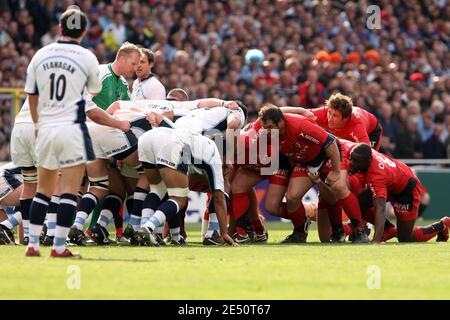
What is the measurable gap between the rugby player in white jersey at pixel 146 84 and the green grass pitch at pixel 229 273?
2932mm

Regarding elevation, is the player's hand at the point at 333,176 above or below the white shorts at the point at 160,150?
below

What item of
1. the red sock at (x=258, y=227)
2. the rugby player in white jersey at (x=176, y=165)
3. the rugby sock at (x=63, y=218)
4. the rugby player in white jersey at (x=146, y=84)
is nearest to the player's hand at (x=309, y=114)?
the red sock at (x=258, y=227)

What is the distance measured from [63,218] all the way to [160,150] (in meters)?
2.16

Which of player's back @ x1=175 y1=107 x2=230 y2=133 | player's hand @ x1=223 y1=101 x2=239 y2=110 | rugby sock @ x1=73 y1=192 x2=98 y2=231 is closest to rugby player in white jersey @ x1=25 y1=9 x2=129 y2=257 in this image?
rugby sock @ x1=73 y1=192 x2=98 y2=231

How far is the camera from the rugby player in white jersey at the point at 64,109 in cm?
1086

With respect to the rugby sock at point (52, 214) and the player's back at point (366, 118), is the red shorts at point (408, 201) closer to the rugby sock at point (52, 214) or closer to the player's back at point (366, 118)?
the player's back at point (366, 118)

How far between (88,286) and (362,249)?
15.1 ft

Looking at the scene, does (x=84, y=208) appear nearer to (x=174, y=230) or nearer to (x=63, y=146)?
(x=174, y=230)

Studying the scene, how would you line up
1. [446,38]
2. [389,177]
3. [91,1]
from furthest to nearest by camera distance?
[446,38]
[91,1]
[389,177]

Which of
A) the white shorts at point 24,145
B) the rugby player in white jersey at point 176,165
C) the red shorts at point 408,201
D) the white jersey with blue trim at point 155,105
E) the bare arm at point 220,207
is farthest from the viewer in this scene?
A: the red shorts at point 408,201
